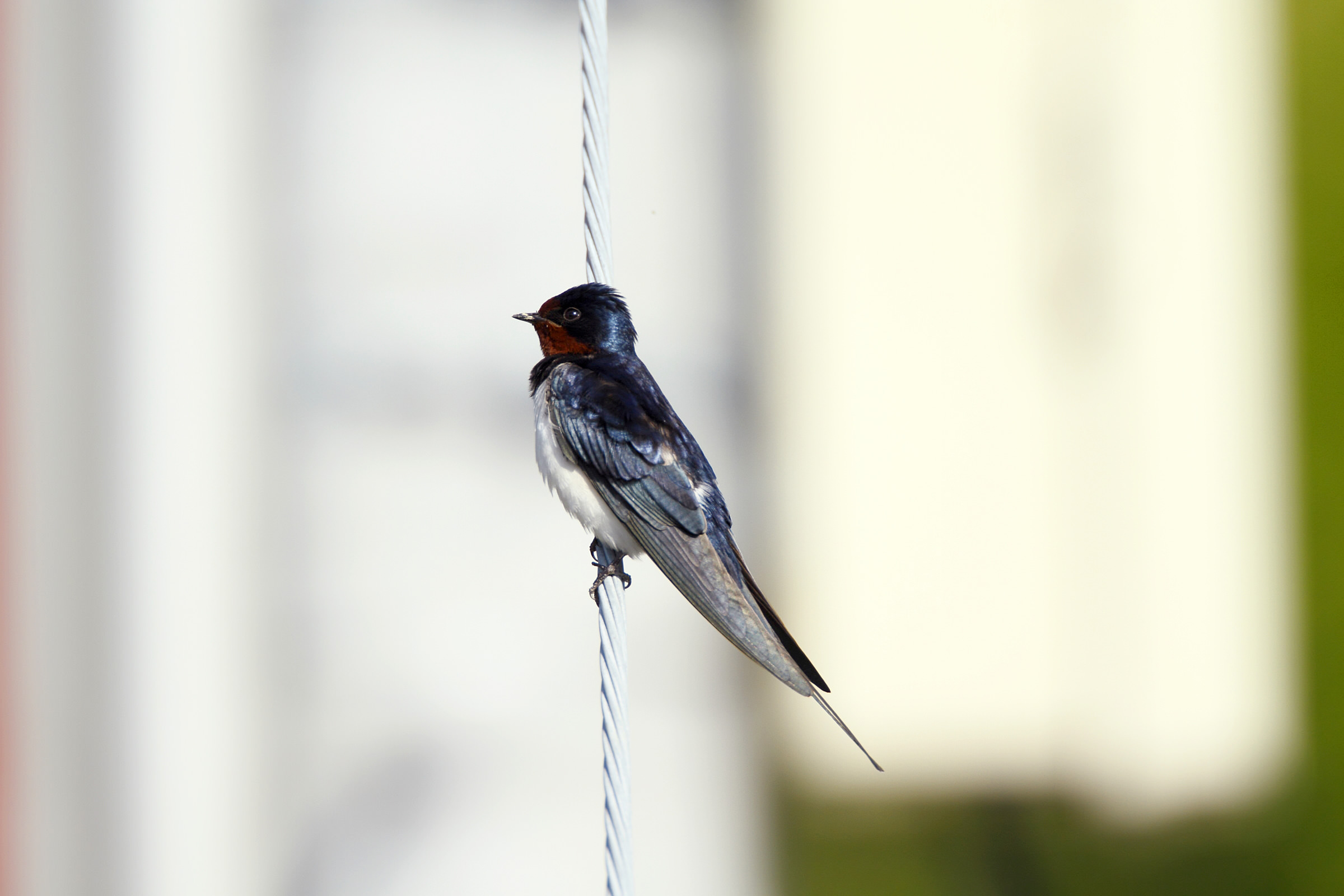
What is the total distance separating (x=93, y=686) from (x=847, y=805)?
5.53 feet

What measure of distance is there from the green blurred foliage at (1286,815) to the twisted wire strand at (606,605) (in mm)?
1783

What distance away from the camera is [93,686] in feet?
7.20

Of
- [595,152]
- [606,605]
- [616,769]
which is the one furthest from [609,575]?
[595,152]

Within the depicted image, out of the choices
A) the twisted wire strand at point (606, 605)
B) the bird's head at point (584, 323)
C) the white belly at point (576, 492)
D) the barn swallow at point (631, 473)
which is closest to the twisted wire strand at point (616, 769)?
the twisted wire strand at point (606, 605)

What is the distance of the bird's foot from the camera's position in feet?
2.62

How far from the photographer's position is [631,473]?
2.97 ft

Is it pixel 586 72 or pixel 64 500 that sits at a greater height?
pixel 586 72

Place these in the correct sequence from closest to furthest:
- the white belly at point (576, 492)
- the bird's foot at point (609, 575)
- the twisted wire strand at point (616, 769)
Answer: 1. the twisted wire strand at point (616, 769)
2. the bird's foot at point (609, 575)
3. the white belly at point (576, 492)

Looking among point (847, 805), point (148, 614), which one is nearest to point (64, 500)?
point (148, 614)

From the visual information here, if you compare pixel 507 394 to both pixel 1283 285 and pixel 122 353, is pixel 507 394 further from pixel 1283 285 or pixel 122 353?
pixel 1283 285

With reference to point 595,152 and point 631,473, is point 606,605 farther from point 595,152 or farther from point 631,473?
point 595,152

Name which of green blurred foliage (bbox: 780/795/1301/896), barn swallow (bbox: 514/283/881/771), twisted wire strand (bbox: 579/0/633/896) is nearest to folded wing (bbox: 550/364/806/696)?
barn swallow (bbox: 514/283/881/771)

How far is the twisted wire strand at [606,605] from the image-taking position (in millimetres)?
661

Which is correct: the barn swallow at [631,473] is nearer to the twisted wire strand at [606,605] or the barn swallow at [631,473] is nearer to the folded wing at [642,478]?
the folded wing at [642,478]
